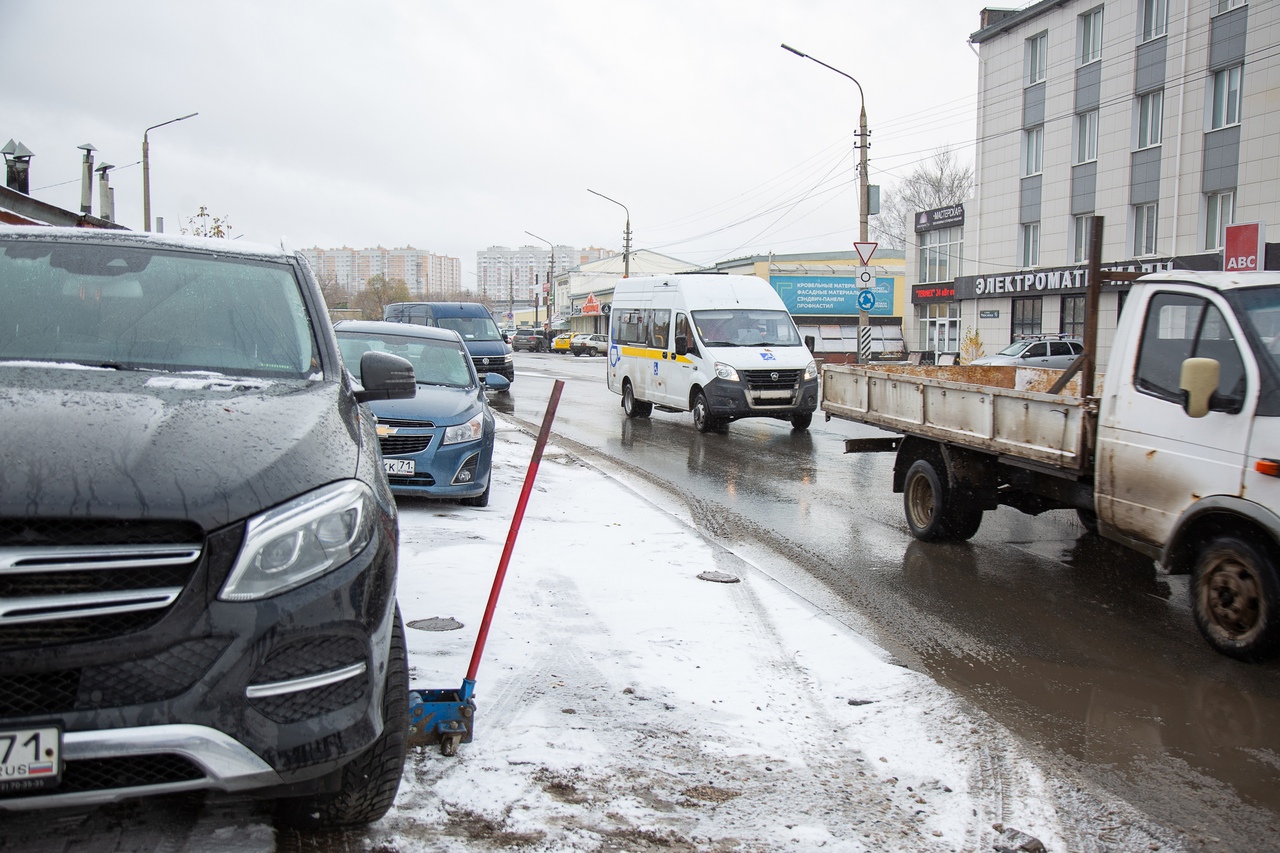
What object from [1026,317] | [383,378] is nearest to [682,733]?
[383,378]

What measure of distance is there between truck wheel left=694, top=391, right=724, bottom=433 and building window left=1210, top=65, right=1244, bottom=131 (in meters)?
22.9

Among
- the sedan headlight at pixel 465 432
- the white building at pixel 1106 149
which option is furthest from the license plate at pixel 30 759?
the white building at pixel 1106 149

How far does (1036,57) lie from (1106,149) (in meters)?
→ 6.18

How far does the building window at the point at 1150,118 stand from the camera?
3219 cm

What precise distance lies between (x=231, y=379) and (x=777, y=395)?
12.9 meters

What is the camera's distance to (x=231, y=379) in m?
3.37

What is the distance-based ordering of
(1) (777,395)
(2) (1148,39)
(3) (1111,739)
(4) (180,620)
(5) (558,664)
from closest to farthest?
(4) (180,620) < (3) (1111,739) < (5) (558,664) < (1) (777,395) < (2) (1148,39)

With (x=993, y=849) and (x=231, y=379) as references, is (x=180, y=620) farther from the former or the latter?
(x=993, y=849)

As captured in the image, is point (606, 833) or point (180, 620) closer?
point (180, 620)

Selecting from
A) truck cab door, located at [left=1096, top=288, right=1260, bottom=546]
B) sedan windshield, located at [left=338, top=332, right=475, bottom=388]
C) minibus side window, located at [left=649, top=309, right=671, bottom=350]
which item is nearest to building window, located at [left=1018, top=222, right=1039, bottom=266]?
minibus side window, located at [left=649, top=309, right=671, bottom=350]

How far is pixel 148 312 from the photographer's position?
368 cm

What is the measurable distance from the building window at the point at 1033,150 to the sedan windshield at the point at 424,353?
33560 mm

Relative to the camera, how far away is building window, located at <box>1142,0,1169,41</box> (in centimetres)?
3180

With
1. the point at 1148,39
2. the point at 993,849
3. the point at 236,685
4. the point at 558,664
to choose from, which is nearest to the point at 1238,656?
the point at 993,849
